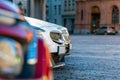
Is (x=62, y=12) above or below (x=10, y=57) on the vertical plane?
above

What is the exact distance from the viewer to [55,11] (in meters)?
89.6

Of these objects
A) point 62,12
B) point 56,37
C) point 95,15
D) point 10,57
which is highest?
point 62,12

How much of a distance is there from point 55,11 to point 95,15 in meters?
16.3

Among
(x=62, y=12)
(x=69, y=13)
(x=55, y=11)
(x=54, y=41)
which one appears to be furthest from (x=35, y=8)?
(x=55, y=11)

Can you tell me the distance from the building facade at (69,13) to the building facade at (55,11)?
141 centimetres

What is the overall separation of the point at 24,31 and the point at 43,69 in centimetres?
30

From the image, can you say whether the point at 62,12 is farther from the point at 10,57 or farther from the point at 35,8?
the point at 10,57

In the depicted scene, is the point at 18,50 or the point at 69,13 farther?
the point at 69,13

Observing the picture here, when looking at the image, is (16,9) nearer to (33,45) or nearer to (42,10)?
(33,45)

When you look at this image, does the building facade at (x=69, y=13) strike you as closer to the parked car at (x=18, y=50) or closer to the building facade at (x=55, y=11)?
the building facade at (x=55, y=11)

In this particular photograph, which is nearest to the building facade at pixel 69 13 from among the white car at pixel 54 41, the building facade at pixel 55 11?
the building facade at pixel 55 11

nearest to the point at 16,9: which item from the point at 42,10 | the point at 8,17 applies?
the point at 8,17

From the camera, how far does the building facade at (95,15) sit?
71062mm

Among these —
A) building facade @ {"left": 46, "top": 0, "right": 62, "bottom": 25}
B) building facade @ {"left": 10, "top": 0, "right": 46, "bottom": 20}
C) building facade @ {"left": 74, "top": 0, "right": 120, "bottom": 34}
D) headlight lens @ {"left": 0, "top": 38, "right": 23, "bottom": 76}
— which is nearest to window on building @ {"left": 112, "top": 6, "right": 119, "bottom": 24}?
building facade @ {"left": 74, "top": 0, "right": 120, "bottom": 34}
